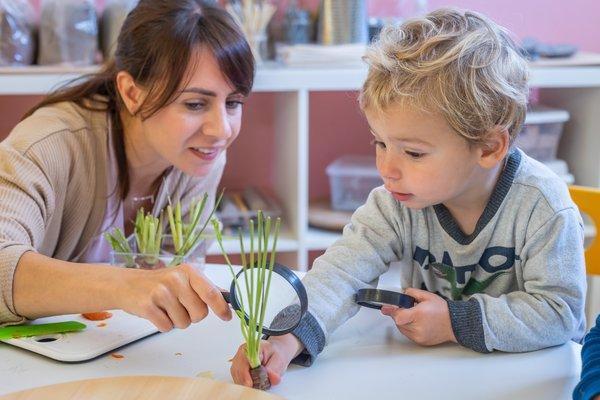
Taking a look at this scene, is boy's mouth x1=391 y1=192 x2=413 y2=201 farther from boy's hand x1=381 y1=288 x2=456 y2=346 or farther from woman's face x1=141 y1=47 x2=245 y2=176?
woman's face x1=141 y1=47 x2=245 y2=176

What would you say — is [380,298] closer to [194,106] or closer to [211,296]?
[211,296]

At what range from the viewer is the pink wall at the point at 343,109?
8.57ft

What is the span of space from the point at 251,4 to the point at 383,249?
4.30 ft

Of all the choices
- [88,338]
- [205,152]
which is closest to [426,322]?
[88,338]

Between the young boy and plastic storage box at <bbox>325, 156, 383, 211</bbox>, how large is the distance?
1196mm

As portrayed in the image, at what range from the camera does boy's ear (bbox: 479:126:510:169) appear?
1.15 meters

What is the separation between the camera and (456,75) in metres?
1.11

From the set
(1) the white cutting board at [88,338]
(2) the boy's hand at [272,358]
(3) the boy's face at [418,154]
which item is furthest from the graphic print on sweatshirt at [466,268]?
(1) the white cutting board at [88,338]

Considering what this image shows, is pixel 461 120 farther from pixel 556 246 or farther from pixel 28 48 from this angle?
pixel 28 48

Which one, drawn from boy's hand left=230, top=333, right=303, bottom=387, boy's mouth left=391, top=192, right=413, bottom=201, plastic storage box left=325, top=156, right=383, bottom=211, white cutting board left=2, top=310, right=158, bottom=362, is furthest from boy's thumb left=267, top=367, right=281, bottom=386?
plastic storage box left=325, top=156, right=383, bottom=211

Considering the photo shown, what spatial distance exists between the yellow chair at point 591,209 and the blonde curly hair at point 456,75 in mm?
298

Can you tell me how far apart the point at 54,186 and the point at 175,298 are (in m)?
0.46

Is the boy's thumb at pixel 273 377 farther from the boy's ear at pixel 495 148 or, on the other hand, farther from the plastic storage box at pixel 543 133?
the plastic storage box at pixel 543 133

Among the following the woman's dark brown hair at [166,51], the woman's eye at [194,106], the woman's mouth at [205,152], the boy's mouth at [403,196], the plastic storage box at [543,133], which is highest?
the woman's dark brown hair at [166,51]
